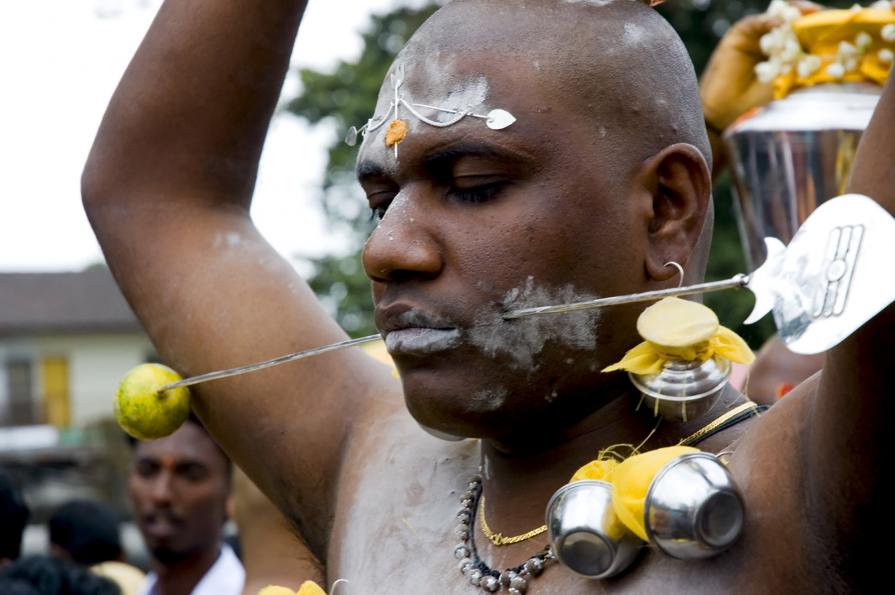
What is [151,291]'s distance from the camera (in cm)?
324

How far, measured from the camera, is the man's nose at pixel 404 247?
248cm

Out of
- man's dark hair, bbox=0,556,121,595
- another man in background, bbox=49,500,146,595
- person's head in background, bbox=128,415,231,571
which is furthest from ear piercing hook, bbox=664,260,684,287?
another man in background, bbox=49,500,146,595

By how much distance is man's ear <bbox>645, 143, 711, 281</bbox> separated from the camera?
102 inches

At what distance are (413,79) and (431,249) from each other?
37 cm

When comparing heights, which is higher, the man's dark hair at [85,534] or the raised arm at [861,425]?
the raised arm at [861,425]

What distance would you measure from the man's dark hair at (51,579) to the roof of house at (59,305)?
140 feet

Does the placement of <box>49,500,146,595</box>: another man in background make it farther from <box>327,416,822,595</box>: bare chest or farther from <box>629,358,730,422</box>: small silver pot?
<box>629,358,730,422</box>: small silver pot

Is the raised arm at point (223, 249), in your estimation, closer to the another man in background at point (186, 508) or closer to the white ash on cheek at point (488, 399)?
the white ash on cheek at point (488, 399)

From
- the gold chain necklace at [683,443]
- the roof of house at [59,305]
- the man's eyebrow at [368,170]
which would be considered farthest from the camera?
the roof of house at [59,305]

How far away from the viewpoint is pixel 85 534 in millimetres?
7172

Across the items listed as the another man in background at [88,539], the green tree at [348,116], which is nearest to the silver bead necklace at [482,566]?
the another man in background at [88,539]

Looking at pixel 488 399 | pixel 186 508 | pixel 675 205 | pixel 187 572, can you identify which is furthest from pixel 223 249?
pixel 187 572

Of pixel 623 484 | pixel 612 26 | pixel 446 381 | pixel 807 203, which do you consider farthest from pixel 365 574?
pixel 807 203

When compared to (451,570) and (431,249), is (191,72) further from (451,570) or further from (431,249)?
(451,570)
